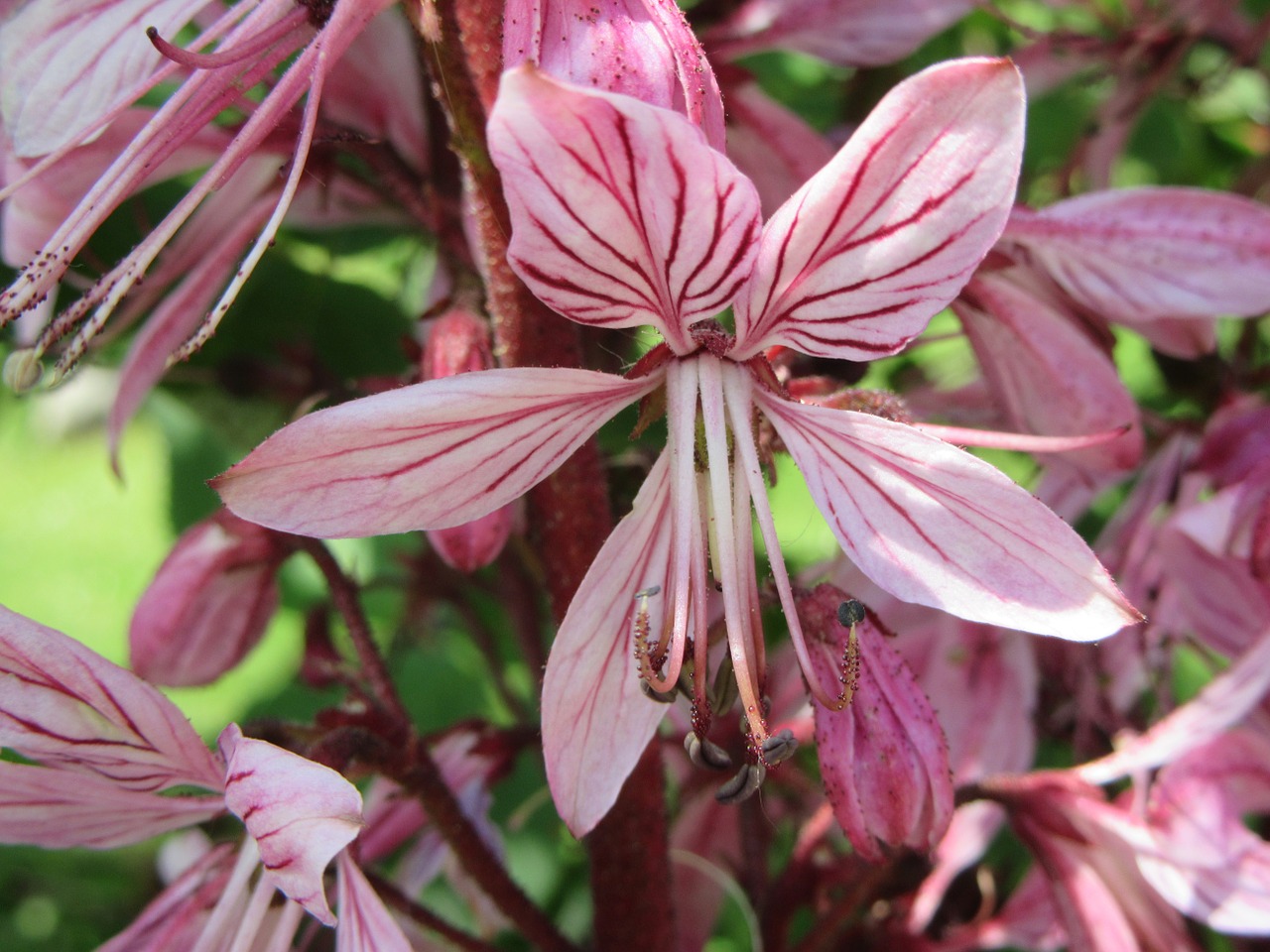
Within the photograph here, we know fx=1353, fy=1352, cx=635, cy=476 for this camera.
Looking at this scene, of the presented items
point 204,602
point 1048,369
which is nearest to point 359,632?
point 204,602

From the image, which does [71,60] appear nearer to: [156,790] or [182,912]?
[156,790]

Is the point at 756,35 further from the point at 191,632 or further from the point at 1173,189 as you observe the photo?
the point at 191,632

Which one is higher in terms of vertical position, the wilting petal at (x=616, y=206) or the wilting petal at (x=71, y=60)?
the wilting petal at (x=71, y=60)

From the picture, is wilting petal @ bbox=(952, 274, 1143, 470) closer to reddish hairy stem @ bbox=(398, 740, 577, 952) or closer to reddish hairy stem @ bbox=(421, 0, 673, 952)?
reddish hairy stem @ bbox=(421, 0, 673, 952)

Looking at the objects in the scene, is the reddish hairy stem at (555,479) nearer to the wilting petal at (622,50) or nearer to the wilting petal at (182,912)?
the wilting petal at (622,50)

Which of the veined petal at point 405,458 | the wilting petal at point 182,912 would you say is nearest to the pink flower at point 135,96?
the veined petal at point 405,458
